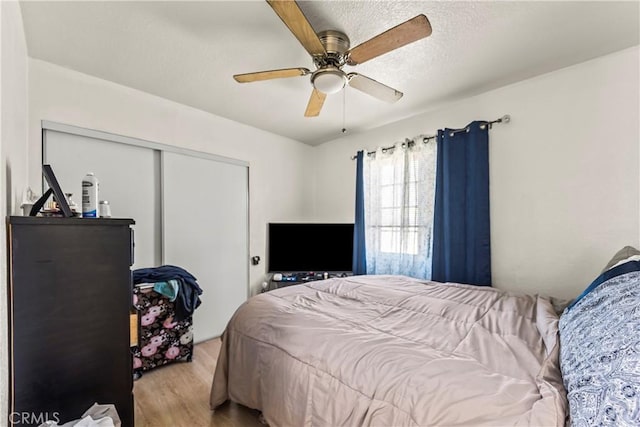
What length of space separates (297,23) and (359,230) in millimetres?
2424

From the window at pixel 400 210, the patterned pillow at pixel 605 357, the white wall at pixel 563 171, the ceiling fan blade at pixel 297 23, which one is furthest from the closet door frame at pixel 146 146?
the patterned pillow at pixel 605 357

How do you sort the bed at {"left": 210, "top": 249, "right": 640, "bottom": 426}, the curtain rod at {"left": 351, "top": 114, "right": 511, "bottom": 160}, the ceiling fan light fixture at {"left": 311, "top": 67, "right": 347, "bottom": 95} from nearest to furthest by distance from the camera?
the bed at {"left": 210, "top": 249, "right": 640, "bottom": 426}
the ceiling fan light fixture at {"left": 311, "top": 67, "right": 347, "bottom": 95}
the curtain rod at {"left": 351, "top": 114, "right": 511, "bottom": 160}

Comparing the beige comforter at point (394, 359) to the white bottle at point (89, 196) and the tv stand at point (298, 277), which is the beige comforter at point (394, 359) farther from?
the tv stand at point (298, 277)

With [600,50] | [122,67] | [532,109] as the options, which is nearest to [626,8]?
[600,50]

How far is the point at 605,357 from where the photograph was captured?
0.84m

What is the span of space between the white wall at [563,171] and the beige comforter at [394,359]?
0.54 metres

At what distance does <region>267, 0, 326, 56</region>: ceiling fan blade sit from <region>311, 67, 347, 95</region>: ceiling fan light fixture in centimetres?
A: 10

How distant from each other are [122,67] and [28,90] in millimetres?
612

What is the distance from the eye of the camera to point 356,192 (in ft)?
11.6

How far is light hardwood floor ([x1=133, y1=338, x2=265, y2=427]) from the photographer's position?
1798 mm

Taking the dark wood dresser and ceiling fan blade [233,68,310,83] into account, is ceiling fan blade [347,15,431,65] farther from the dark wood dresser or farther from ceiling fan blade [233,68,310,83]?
the dark wood dresser

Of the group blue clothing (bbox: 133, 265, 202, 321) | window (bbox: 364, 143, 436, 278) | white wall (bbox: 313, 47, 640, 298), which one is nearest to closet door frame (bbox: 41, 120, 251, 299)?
blue clothing (bbox: 133, 265, 202, 321)

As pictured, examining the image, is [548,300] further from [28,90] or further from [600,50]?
[28,90]

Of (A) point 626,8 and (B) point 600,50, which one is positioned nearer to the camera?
(A) point 626,8
